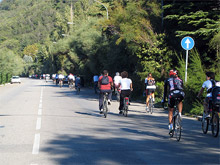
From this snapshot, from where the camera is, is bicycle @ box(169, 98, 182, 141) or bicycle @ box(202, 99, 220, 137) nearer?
bicycle @ box(169, 98, 182, 141)

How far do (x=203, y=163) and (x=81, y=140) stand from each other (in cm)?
334

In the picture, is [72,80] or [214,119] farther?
[72,80]

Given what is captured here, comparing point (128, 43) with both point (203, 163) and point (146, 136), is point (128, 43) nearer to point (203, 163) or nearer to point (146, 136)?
point (146, 136)

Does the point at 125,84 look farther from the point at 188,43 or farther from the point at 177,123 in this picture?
the point at 177,123

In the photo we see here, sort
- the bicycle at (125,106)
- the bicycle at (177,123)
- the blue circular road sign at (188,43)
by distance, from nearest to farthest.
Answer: the bicycle at (177,123) → the bicycle at (125,106) → the blue circular road sign at (188,43)

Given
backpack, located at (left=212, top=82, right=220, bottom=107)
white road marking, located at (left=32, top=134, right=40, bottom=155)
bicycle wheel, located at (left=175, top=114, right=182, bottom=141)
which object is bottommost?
white road marking, located at (left=32, top=134, right=40, bottom=155)

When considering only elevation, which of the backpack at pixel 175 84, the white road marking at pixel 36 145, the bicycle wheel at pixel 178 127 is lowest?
the white road marking at pixel 36 145

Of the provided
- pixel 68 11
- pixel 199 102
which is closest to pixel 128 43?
pixel 199 102

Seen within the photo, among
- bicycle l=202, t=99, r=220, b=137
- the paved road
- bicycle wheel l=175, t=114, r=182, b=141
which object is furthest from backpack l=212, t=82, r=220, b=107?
bicycle wheel l=175, t=114, r=182, b=141

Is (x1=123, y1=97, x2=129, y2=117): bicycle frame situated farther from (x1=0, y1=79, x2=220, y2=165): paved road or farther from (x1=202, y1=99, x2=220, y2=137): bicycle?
(x1=202, y1=99, x2=220, y2=137): bicycle

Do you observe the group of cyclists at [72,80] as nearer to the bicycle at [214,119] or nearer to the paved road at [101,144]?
the paved road at [101,144]

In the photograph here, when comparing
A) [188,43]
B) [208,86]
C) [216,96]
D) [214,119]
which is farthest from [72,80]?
[216,96]

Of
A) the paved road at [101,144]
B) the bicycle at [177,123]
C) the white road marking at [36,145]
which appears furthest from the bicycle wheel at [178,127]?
the white road marking at [36,145]

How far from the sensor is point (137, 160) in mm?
6570
